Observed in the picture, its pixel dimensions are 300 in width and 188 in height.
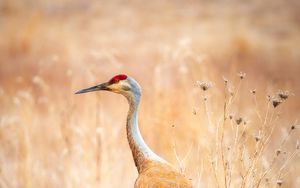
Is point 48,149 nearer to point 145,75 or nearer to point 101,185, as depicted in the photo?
point 101,185

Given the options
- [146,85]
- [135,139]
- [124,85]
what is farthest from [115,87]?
[146,85]

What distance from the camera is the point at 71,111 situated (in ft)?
18.7

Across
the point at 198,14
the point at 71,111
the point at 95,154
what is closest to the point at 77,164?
the point at 95,154

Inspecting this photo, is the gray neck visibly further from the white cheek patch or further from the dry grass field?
the dry grass field

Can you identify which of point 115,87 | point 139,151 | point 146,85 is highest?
point 115,87

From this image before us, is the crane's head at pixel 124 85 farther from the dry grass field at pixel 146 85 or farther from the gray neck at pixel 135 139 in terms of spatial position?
the dry grass field at pixel 146 85

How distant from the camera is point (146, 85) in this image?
1102cm

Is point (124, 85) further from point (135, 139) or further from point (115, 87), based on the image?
point (135, 139)

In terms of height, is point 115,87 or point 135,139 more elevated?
point 115,87

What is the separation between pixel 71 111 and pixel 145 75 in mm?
5759

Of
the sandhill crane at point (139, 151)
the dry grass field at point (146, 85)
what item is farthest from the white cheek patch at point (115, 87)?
the dry grass field at point (146, 85)

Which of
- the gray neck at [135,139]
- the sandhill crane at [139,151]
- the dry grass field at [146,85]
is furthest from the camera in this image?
the dry grass field at [146,85]

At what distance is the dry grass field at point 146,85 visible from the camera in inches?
220

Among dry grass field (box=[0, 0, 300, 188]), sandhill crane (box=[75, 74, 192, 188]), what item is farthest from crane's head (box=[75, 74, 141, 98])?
dry grass field (box=[0, 0, 300, 188])
